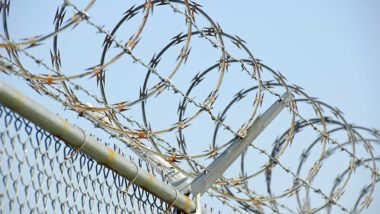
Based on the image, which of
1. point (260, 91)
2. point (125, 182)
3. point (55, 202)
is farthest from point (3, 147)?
point (260, 91)

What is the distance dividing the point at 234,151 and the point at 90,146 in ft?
7.59

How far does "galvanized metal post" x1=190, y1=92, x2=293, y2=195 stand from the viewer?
6.55 m

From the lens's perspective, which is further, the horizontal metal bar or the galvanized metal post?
the galvanized metal post

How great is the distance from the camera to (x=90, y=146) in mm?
5117

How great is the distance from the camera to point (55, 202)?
191 inches

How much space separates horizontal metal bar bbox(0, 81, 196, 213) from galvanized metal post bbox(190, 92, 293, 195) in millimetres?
272

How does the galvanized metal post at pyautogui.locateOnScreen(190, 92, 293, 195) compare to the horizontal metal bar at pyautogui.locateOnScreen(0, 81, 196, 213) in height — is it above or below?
above

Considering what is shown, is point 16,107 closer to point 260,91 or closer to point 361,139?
point 260,91

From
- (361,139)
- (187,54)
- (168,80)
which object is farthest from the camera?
(361,139)

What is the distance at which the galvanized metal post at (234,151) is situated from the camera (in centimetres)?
655

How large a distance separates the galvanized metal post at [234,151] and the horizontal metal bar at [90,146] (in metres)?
0.27

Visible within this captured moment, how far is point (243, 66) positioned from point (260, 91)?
0.48 m

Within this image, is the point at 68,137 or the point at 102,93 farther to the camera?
the point at 102,93

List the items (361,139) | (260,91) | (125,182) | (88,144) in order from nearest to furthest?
1. (88,144)
2. (125,182)
3. (260,91)
4. (361,139)
